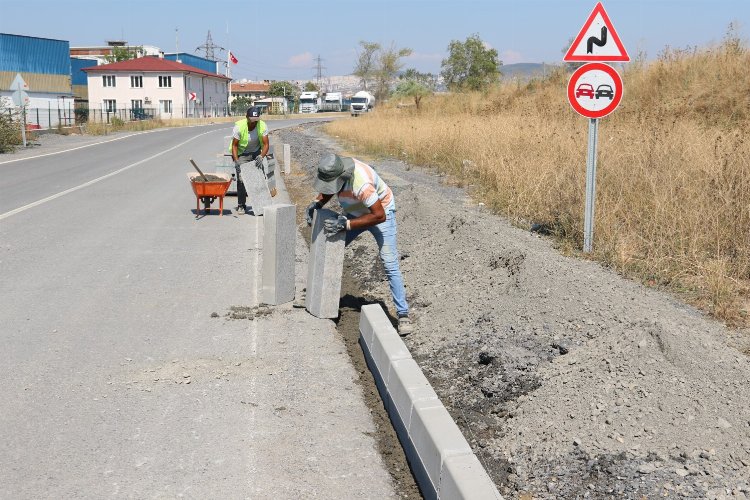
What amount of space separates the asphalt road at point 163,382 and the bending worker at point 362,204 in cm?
79

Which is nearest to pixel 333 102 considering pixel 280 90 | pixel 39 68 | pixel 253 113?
pixel 280 90

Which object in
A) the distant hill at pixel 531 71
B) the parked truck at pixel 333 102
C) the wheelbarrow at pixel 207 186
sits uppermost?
the parked truck at pixel 333 102

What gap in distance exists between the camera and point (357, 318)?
790cm

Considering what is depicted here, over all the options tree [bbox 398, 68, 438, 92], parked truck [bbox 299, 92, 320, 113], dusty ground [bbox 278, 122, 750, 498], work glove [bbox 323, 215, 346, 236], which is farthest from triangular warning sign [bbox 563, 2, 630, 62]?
parked truck [bbox 299, 92, 320, 113]

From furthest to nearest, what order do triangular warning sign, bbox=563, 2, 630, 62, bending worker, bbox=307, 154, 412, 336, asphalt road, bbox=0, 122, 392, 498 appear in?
1. triangular warning sign, bbox=563, 2, 630, 62
2. bending worker, bbox=307, 154, 412, 336
3. asphalt road, bbox=0, 122, 392, 498

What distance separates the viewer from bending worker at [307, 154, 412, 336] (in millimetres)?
6797

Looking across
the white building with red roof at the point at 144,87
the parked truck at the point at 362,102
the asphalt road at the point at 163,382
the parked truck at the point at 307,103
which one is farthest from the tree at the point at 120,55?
the asphalt road at the point at 163,382

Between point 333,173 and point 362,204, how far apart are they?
551 millimetres

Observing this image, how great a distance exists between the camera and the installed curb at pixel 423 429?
3830 millimetres

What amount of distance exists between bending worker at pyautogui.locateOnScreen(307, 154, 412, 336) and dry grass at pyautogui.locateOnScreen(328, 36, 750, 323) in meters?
2.40

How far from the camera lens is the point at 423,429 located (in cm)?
444

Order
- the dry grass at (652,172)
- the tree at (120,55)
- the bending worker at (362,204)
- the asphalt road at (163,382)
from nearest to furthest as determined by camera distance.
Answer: the asphalt road at (163,382), the bending worker at (362,204), the dry grass at (652,172), the tree at (120,55)

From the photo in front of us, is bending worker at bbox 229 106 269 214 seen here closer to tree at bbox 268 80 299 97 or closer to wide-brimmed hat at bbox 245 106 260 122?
wide-brimmed hat at bbox 245 106 260 122

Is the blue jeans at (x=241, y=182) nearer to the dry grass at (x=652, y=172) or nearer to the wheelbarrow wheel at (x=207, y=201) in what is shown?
the wheelbarrow wheel at (x=207, y=201)
